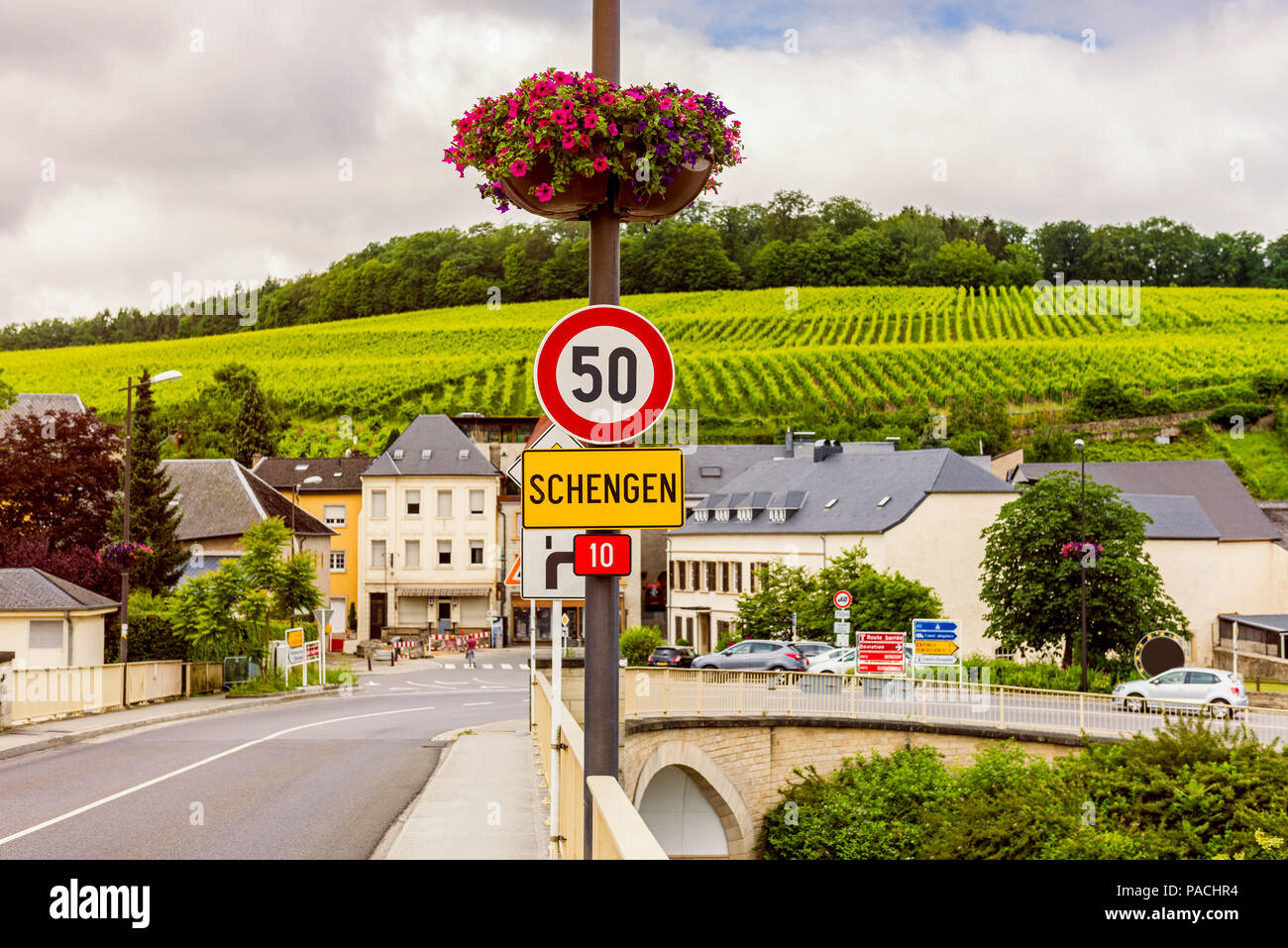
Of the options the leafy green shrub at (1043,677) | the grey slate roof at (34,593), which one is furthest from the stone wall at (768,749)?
the grey slate roof at (34,593)

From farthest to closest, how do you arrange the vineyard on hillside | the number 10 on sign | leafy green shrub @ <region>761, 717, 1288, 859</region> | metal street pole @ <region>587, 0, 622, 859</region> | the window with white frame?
the vineyard on hillside → the window with white frame → leafy green shrub @ <region>761, 717, 1288, 859</region> → metal street pole @ <region>587, 0, 622, 859</region> → the number 10 on sign

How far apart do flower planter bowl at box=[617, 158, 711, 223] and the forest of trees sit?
11103 centimetres

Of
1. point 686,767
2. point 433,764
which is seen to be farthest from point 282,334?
point 433,764

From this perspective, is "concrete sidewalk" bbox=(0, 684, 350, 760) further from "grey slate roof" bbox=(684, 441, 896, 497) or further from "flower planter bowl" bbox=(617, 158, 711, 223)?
"grey slate roof" bbox=(684, 441, 896, 497)

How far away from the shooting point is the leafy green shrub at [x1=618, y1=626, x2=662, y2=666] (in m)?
50.9

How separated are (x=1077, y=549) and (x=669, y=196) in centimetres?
4018

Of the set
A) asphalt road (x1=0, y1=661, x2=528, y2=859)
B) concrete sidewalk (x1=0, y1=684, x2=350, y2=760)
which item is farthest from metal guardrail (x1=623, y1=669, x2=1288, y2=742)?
concrete sidewalk (x1=0, y1=684, x2=350, y2=760)

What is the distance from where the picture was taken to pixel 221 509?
5956 centimetres

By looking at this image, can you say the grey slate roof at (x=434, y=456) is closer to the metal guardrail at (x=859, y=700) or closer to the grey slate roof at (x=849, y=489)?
the grey slate roof at (x=849, y=489)

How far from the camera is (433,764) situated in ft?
61.7

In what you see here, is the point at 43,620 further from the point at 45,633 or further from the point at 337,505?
the point at 337,505

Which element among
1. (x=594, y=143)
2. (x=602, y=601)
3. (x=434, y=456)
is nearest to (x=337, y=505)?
(x=434, y=456)
